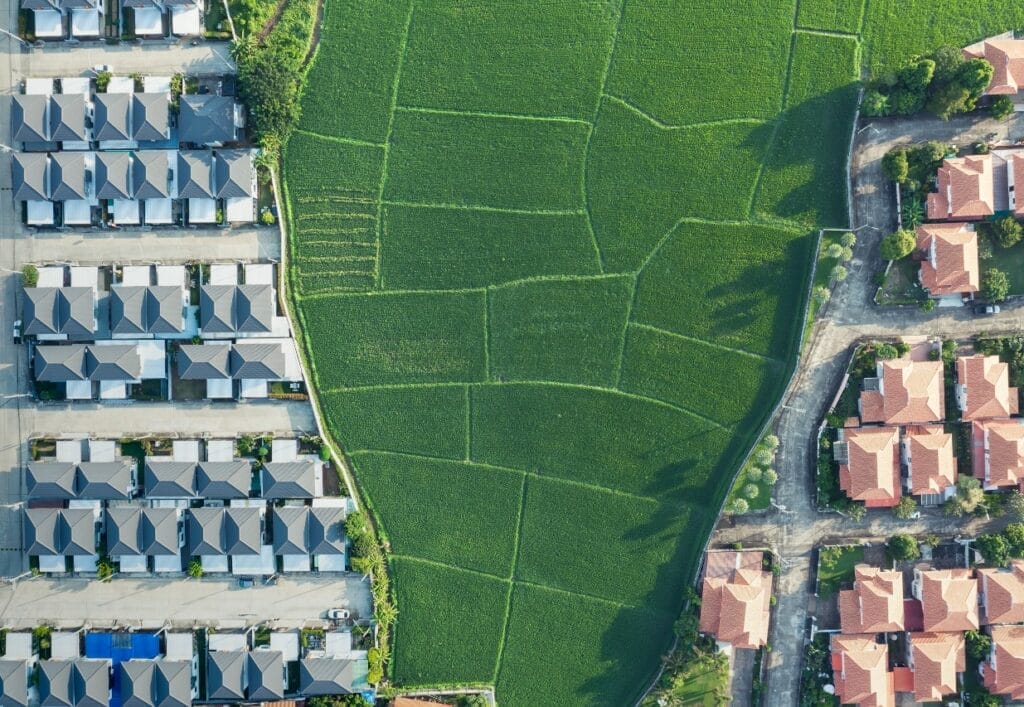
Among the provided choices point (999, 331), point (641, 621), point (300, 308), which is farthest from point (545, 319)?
point (999, 331)

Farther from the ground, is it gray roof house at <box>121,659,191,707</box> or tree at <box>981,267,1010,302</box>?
tree at <box>981,267,1010,302</box>

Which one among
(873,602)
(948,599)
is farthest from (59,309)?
(948,599)

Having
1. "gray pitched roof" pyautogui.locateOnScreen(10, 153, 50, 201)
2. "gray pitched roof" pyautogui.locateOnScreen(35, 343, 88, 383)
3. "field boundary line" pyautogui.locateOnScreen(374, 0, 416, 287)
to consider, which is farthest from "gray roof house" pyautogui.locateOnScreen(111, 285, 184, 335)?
"field boundary line" pyautogui.locateOnScreen(374, 0, 416, 287)

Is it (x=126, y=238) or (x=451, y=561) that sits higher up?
(x=126, y=238)

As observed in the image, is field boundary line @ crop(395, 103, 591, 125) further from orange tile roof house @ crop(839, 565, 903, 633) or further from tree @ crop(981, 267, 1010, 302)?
orange tile roof house @ crop(839, 565, 903, 633)

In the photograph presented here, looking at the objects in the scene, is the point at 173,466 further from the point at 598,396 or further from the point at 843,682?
the point at 843,682

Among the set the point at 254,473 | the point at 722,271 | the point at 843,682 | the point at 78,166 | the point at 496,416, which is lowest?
the point at 843,682

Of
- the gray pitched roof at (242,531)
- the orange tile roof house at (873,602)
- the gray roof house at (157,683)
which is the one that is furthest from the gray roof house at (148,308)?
the orange tile roof house at (873,602)
